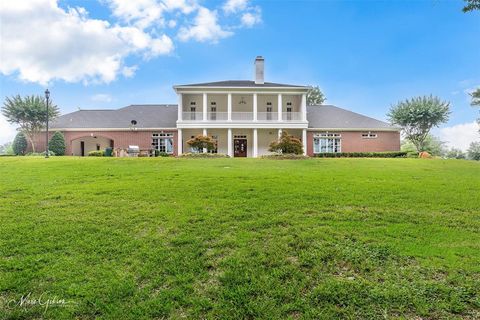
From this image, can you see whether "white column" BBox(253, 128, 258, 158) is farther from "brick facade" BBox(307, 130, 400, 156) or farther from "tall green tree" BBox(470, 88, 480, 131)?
"tall green tree" BBox(470, 88, 480, 131)

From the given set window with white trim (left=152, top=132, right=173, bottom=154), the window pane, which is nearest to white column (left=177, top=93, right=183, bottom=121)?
window with white trim (left=152, top=132, right=173, bottom=154)

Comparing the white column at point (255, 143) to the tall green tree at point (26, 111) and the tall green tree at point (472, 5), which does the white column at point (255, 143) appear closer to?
the tall green tree at point (26, 111)

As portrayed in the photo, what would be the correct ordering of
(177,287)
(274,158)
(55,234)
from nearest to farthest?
1. (177,287)
2. (55,234)
3. (274,158)

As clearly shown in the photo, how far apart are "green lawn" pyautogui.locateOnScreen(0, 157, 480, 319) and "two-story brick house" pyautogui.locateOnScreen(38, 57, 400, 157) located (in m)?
17.8

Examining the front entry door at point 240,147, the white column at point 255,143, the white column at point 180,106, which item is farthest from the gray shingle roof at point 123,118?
the white column at point 255,143

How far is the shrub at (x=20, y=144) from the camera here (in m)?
26.0

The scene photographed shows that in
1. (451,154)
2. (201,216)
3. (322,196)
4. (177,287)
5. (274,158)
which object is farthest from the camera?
(451,154)

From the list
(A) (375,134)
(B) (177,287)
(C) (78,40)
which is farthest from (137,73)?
(B) (177,287)

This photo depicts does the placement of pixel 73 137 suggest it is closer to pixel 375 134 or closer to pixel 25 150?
pixel 25 150

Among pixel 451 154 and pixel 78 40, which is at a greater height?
pixel 78 40

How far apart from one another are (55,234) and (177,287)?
2.58 meters

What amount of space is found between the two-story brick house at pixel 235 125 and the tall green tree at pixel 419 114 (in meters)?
2.97

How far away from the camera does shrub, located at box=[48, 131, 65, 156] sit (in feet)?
78.1

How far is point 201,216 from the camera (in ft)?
17.7
